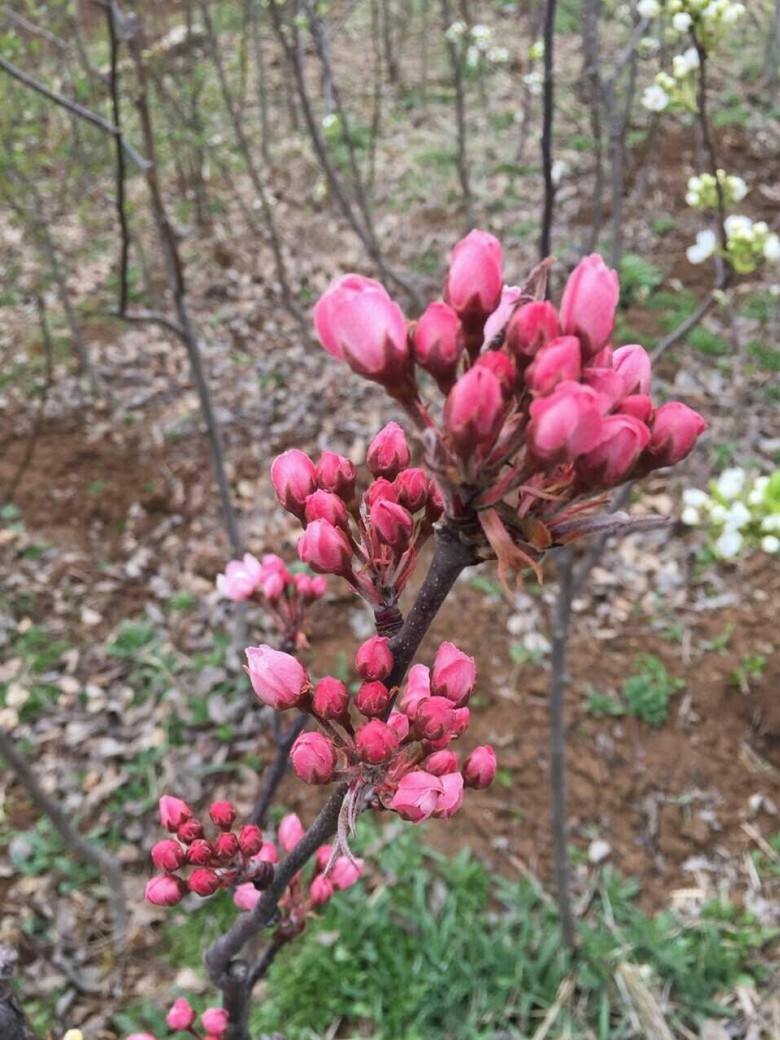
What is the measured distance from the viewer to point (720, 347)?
6.96 m

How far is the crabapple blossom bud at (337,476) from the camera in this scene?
3.26ft

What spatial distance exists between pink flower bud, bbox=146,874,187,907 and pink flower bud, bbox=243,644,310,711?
1.48 ft

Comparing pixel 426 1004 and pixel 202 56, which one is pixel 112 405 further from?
pixel 202 56

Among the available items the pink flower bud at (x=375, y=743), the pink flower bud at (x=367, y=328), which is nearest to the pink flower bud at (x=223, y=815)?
the pink flower bud at (x=375, y=743)

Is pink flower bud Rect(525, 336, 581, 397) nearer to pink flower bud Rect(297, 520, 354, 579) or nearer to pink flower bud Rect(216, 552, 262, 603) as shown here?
pink flower bud Rect(297, 520, 354, 579)

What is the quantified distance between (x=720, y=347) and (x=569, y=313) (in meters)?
6.84

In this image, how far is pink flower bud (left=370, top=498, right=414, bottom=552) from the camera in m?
0.90

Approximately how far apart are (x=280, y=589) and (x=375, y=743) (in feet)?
2.85

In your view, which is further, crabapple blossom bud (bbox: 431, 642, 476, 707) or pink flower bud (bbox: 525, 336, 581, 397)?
crabapple blossom bud (bbox: 431, 642, 476, 707)

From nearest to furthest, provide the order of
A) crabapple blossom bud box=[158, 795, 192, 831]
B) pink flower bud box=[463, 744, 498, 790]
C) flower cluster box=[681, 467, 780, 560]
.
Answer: pink flower bud box=[463, 744, 498, 790]
crabapple blossom bud box=[158, 795, 192, 831]
flower cluster box=[681, 467, 780, 560]

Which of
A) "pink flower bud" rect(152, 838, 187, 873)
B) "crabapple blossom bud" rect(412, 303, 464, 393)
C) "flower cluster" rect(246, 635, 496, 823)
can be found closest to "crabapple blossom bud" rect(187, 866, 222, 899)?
"pink flower bud" rect(152, 838, 187, 873)

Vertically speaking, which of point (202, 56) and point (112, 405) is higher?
point (202, 56)

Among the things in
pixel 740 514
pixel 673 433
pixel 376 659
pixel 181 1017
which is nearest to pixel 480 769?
pixel 376 659

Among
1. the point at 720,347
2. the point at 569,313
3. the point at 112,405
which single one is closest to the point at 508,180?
the point at 720,347
